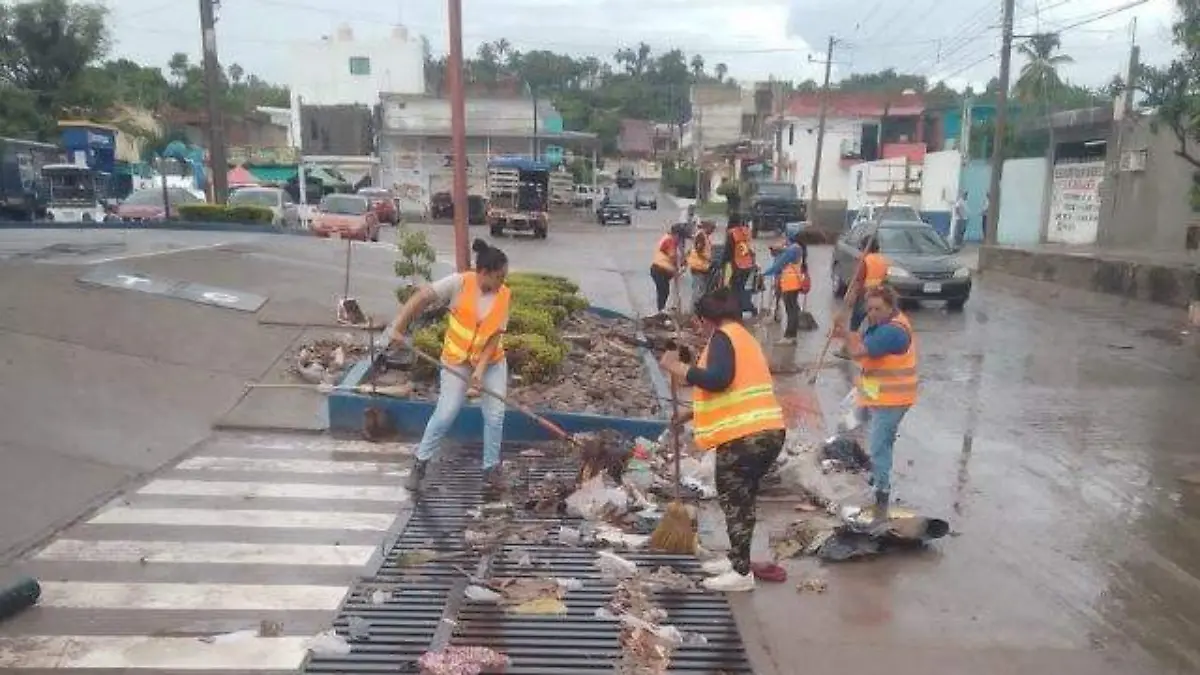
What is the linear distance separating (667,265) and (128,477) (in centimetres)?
963

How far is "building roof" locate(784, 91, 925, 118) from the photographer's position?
55.6 meters

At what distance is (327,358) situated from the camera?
10766mm

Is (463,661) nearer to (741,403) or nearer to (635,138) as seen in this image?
(741,403)

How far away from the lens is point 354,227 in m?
28.1

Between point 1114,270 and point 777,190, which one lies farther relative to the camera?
point 777,190

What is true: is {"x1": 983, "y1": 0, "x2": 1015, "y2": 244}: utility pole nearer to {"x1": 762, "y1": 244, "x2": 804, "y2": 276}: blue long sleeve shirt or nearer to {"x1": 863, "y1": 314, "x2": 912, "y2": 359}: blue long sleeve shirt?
{"x1": 762, "y1": 244, "x2": 804, "y2": 276}: blue long sleeve shirt

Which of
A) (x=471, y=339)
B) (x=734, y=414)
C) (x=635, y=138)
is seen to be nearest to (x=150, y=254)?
(x=471, y=339)

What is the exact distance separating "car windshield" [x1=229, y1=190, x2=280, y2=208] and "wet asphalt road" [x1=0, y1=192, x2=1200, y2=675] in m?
16.5

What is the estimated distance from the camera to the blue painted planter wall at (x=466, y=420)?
855 centimetres

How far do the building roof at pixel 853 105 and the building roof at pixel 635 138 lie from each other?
37348 mm

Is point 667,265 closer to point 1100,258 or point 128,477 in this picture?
point 128,477

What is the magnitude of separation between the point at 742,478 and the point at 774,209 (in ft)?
119

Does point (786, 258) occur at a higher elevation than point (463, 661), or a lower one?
higher

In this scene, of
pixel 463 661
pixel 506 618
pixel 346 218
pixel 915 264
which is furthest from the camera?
pixel 346 218
